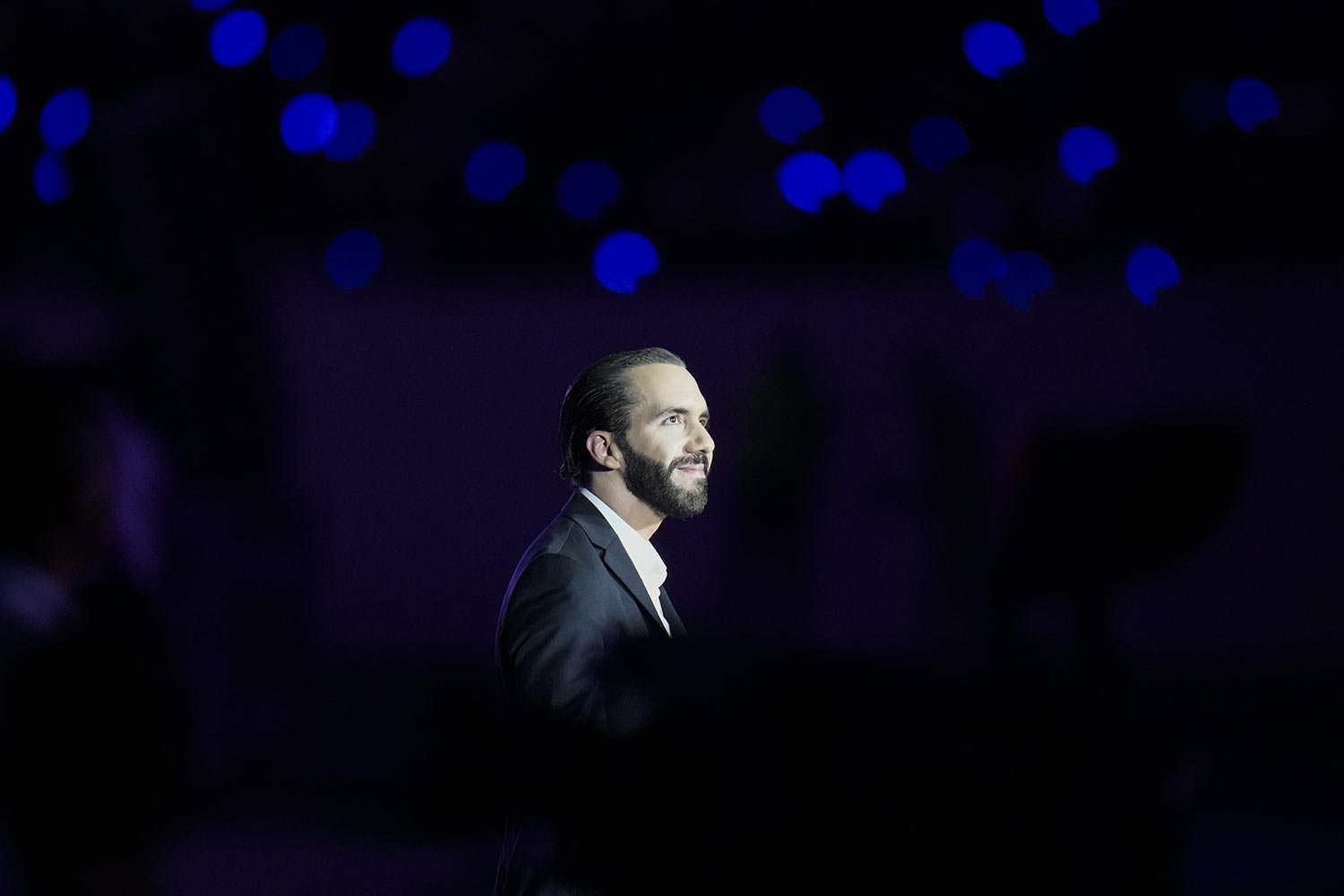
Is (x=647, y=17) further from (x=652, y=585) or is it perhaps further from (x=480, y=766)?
(x=480, y=766)

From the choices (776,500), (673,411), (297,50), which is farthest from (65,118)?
(673,411)

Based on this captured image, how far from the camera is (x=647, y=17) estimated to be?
3723mm

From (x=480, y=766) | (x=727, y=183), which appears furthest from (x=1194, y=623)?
(x=480, y=766)

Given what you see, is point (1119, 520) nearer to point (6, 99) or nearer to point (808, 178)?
point (808, 178)

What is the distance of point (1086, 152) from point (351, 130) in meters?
2.45

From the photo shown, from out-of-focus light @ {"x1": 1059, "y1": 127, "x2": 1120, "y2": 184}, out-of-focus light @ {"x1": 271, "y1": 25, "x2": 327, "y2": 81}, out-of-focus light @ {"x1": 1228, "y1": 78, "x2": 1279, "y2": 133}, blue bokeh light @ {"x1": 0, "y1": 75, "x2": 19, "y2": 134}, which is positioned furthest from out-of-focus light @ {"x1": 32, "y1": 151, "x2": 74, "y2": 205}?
out-of-focus light @ {"x1": 1228, "y1": 78, "x2": 1279, "y2": 133}

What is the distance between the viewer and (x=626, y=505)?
141cm

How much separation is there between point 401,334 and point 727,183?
4.50 feet

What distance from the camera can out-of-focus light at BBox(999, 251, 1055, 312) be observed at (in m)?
4.17

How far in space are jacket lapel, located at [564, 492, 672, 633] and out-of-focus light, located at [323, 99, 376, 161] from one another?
110 inches

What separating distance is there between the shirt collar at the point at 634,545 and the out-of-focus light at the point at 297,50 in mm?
2659

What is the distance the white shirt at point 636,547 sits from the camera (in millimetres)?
1386

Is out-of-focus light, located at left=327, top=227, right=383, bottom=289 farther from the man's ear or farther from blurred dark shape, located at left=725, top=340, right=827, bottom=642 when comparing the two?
the man's ear

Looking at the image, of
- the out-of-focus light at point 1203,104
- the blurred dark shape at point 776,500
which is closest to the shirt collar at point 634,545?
the blurred dark shape at point 776,500
